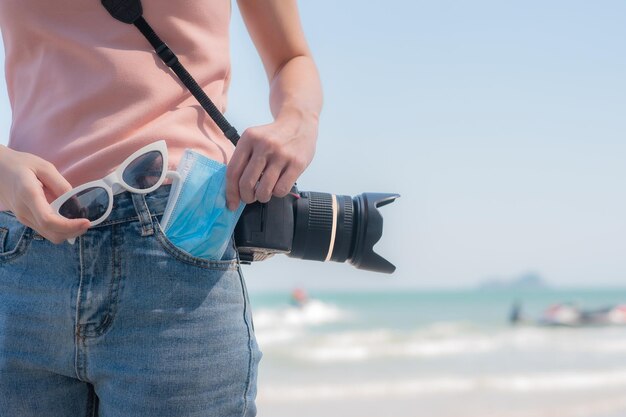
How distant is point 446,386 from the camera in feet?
19.3

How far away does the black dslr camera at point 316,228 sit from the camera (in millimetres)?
815

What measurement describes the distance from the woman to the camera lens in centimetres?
12

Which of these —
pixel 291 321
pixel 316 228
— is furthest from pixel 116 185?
pixel 291 321

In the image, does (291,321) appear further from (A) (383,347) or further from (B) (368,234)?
(B) (368,234)

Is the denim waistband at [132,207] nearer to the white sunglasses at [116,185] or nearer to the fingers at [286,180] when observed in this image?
the white sunglasses at [116,185]

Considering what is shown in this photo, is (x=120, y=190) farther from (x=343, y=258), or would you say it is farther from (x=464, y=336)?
(x=464, y=336)

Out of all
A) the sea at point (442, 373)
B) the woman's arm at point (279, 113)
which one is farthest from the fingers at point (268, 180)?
the sea at point (442, 373)

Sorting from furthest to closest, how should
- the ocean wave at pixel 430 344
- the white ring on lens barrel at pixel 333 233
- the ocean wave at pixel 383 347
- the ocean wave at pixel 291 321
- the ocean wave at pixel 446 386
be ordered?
the ocean wave at pixel 291 321
the ocean wave at pixel 430 344
the ocean wave at pixel 383 347
the ocean wave at pixel 446 386
the white ring on lens barrel at pixel 333 233

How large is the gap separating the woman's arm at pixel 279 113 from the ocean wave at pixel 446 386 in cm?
465

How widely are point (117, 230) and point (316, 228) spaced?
0.25m

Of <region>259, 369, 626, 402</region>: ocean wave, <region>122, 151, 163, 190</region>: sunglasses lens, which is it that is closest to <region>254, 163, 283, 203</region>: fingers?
<region>122, 151, 163, 190</region>: sunglasses lens

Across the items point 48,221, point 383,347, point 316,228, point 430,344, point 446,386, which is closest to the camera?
point 48,221

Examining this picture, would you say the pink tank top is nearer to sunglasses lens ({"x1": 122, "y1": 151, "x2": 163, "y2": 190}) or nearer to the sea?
sunglasses lens ({"x1": 122, "y1": 151, "x2": 163, "y2": 190})

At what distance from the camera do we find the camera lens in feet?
2.96
